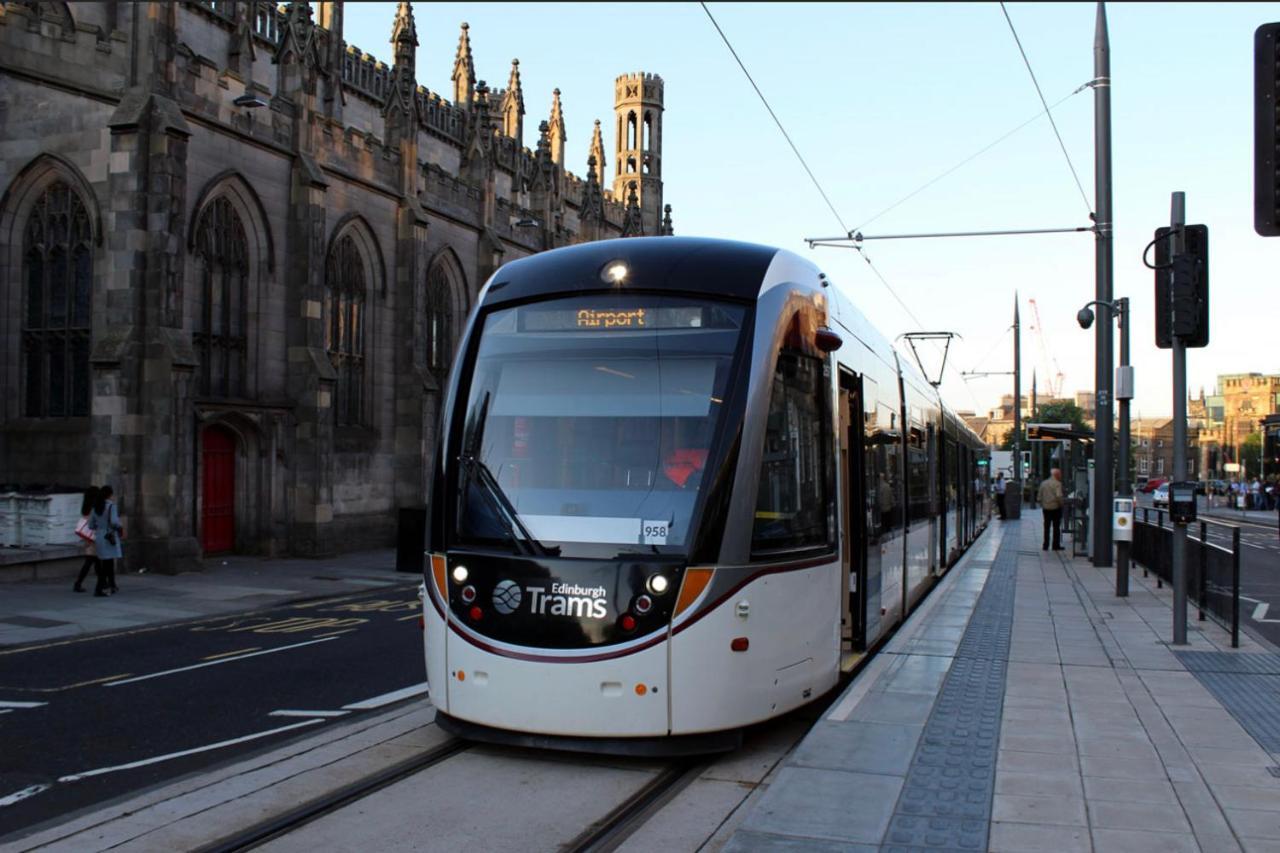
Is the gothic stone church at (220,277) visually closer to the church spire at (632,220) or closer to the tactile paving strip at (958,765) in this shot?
the tactile paving strip at (958,765)

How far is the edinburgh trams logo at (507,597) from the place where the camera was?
21.6 feet

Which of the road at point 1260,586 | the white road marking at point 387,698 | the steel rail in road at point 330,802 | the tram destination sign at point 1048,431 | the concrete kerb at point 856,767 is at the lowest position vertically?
the road at point 1260,586

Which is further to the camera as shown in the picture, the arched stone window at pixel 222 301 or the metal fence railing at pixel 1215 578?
the arched stone window at pixel 222 301

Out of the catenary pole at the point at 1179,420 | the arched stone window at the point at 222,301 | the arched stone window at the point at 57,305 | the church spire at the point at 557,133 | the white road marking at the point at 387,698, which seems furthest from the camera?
the church spire at the point at 557,133

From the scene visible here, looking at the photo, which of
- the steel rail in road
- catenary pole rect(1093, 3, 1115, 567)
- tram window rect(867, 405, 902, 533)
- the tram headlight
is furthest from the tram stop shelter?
the steel rail in road

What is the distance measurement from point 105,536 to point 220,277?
8190mm

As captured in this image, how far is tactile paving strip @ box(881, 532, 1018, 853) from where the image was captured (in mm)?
5066

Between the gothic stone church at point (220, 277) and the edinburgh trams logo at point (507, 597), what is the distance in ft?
51.3

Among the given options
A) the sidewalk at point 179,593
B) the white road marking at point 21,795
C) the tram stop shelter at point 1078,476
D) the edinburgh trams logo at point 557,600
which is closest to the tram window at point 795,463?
the edinburgh trams logo at point 557,600

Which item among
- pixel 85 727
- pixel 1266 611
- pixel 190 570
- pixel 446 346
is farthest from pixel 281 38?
pixel 1266 611

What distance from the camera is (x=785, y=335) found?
7.26m

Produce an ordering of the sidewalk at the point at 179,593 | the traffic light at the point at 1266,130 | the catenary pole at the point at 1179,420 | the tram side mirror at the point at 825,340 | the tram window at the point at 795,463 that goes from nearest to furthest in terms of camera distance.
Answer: the traffic light at the point at 1266,130 → the tram window at the point at 795,463 → the tram side mirror at the point at 825,340 → the catenary pole at the point at 1179,420 → the sidewalk at the point at 179,593

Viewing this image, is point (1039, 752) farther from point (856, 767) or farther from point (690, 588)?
point (690, 588)

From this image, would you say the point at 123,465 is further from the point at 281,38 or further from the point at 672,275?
the point at 672,275
